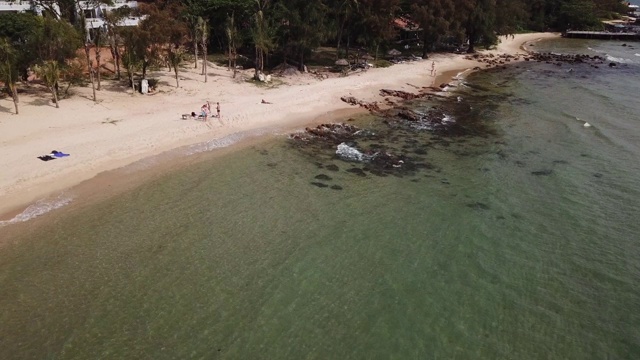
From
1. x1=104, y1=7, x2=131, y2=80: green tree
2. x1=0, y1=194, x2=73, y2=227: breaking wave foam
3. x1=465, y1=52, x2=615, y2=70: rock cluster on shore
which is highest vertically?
x1=104, y1=7, x2=131, y2=80: green tree

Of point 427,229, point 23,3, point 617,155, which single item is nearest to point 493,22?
point 617,155

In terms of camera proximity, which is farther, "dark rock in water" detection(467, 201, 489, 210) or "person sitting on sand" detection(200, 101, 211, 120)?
"person sitting on sand" detection(200, 101, 211, 120)

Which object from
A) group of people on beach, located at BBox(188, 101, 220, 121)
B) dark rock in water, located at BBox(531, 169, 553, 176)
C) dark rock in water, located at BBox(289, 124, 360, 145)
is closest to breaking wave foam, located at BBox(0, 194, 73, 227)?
group of people on beach, located at BBox(188, 101, 220, 121)

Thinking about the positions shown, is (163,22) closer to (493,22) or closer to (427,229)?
(427,229)

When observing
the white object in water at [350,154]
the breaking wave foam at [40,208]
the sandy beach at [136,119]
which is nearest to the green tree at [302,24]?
the sandy beach at [136,119]

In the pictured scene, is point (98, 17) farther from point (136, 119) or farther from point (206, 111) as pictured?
point (206, 111)

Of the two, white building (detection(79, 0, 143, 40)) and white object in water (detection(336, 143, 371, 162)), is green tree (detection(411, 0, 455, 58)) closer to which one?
white object in water (detection(336, 143, 371, 162))
